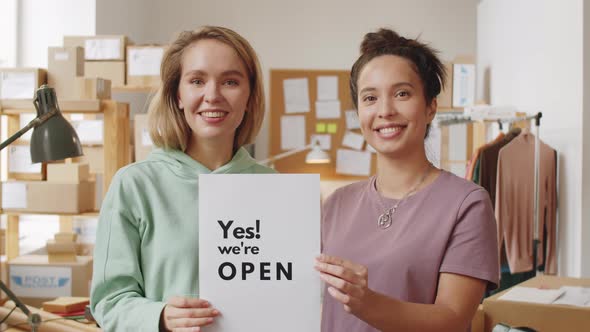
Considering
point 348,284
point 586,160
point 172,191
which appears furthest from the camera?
point 586,160

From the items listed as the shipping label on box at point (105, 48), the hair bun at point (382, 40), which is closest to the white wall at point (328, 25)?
the shipping label on box at point (105, 48)

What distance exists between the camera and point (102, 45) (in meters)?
→ 4.21

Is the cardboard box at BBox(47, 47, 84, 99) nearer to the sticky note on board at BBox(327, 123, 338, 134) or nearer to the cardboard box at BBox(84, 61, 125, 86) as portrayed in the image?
the cardboard box at BBox(84, 61, 125, 86)

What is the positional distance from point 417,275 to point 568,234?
102 inches

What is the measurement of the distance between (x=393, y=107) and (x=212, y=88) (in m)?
0.37

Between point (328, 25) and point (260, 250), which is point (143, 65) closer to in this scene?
point (328, 25)

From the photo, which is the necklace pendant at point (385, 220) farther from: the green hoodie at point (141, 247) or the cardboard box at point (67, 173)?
the cardboard box at point (67, 173)

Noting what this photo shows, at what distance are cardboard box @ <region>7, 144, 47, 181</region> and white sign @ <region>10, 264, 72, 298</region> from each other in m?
0.55

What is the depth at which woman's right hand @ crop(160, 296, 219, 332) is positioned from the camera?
111cm

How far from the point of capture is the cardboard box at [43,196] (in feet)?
11.1

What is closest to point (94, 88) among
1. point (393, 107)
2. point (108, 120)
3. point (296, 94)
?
point (108, 120)

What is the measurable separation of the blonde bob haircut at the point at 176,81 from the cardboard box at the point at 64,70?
2.25 meters

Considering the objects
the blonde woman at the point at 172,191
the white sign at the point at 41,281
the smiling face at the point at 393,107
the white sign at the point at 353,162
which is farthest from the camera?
the white sign at the point at 353,162

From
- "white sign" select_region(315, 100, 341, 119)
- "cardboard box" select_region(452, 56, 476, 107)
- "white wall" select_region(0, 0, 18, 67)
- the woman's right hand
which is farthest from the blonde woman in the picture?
"white sign" select_region(315, 100, 341, 119)
